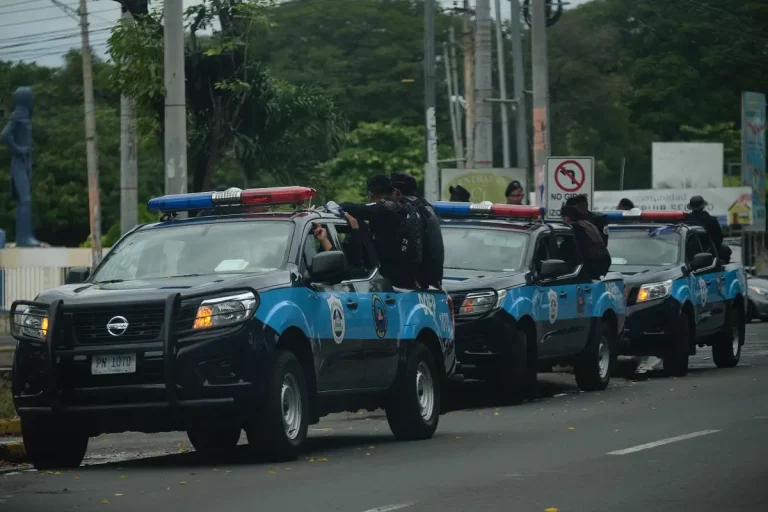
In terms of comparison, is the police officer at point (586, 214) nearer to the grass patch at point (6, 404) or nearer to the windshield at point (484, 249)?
the windshield at point (484, 249)

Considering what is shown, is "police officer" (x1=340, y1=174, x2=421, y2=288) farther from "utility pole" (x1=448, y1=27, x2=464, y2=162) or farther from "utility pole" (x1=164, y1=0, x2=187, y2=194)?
"utility pole" (x1=448, y1=27, x2=464, y2=162)

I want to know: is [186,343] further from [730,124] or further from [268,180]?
[730,124]

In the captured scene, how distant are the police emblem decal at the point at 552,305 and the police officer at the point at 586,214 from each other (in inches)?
79.4

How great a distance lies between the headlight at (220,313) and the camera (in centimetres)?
1067

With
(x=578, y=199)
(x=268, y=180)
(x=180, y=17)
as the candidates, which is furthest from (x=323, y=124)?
(x=268, y=180)

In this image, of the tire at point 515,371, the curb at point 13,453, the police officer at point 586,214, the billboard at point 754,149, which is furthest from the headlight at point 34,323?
the billboard at point 754,149

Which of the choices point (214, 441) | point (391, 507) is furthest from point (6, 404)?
point (391, 507)

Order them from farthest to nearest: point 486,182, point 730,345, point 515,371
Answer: point 486,182
point 730,345
point 515,371

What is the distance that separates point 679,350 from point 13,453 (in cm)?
1048

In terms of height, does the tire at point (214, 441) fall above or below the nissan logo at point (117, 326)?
below

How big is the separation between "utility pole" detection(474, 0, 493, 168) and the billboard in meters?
35.0

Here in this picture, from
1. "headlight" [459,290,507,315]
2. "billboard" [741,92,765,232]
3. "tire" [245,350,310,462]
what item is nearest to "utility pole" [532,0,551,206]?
"headlight" [459,290,507,315]

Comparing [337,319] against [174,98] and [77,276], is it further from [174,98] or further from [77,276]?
[174,98]

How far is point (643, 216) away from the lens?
71.2ft
